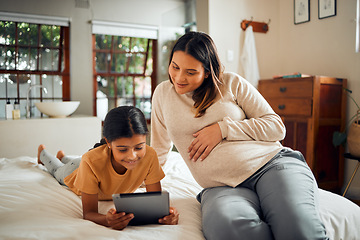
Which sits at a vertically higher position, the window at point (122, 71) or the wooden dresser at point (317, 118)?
the window at point (122, 71)

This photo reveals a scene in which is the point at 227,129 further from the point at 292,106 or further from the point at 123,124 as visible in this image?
the point at 292,106

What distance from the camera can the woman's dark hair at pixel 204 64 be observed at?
1.34m

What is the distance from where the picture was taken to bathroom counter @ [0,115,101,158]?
293 cm

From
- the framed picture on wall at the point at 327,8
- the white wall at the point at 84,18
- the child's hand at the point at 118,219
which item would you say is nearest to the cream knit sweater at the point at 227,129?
the child's hand at the point at 118,219

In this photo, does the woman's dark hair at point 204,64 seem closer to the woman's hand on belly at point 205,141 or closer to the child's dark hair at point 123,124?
the woman's hand on belly at point 205,141

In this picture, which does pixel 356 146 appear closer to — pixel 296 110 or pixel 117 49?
pixel 296 110

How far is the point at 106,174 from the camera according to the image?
126cm

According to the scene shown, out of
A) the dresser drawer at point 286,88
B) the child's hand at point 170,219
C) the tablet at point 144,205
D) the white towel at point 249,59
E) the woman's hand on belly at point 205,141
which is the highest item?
the white towel at point 249,59

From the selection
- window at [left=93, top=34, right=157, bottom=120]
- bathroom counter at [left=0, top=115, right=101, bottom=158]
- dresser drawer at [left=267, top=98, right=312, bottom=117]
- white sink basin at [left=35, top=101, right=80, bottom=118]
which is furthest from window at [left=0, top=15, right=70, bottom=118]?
dresser drawer at [left=267, top=98, right=312, bottom=117]

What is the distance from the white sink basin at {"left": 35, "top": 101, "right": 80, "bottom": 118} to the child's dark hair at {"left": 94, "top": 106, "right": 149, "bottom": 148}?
2.24m

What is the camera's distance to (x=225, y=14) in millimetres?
3291

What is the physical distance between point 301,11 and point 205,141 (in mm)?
2714

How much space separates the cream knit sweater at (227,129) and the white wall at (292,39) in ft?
6.26

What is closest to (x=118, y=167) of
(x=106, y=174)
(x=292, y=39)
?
(x=106, y=174)
